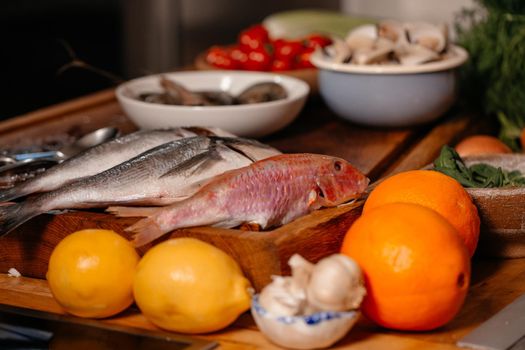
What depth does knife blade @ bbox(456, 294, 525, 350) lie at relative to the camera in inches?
43.7

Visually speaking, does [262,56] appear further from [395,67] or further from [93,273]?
[93,273]

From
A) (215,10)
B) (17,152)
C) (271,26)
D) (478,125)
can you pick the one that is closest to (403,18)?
(215,10)

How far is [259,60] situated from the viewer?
2.25 metres

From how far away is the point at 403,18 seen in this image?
4.02m

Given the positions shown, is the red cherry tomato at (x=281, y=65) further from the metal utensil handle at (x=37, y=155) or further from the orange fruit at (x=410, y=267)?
the orange fruit at (x=410, y=267)

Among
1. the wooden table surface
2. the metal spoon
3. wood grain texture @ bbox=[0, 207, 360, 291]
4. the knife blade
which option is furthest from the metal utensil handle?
the knife blade

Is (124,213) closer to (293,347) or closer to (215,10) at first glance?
(293,347)

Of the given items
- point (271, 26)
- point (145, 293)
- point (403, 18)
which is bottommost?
point (403, 18)

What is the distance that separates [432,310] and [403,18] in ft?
10.00

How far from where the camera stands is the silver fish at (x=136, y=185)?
1288 mm

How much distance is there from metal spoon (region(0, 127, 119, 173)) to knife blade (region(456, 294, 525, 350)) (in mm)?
713

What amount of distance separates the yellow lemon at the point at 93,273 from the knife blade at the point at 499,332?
41 cm

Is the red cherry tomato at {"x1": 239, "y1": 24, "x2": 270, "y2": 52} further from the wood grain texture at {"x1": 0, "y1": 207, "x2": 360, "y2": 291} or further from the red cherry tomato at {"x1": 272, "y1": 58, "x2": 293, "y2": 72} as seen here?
the wood grain texture at {"x1": 0, "y1": 207, "x2": 360, "y2": 291}

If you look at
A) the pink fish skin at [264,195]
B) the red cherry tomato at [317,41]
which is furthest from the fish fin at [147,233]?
the red cherry tomato at [317,41]
